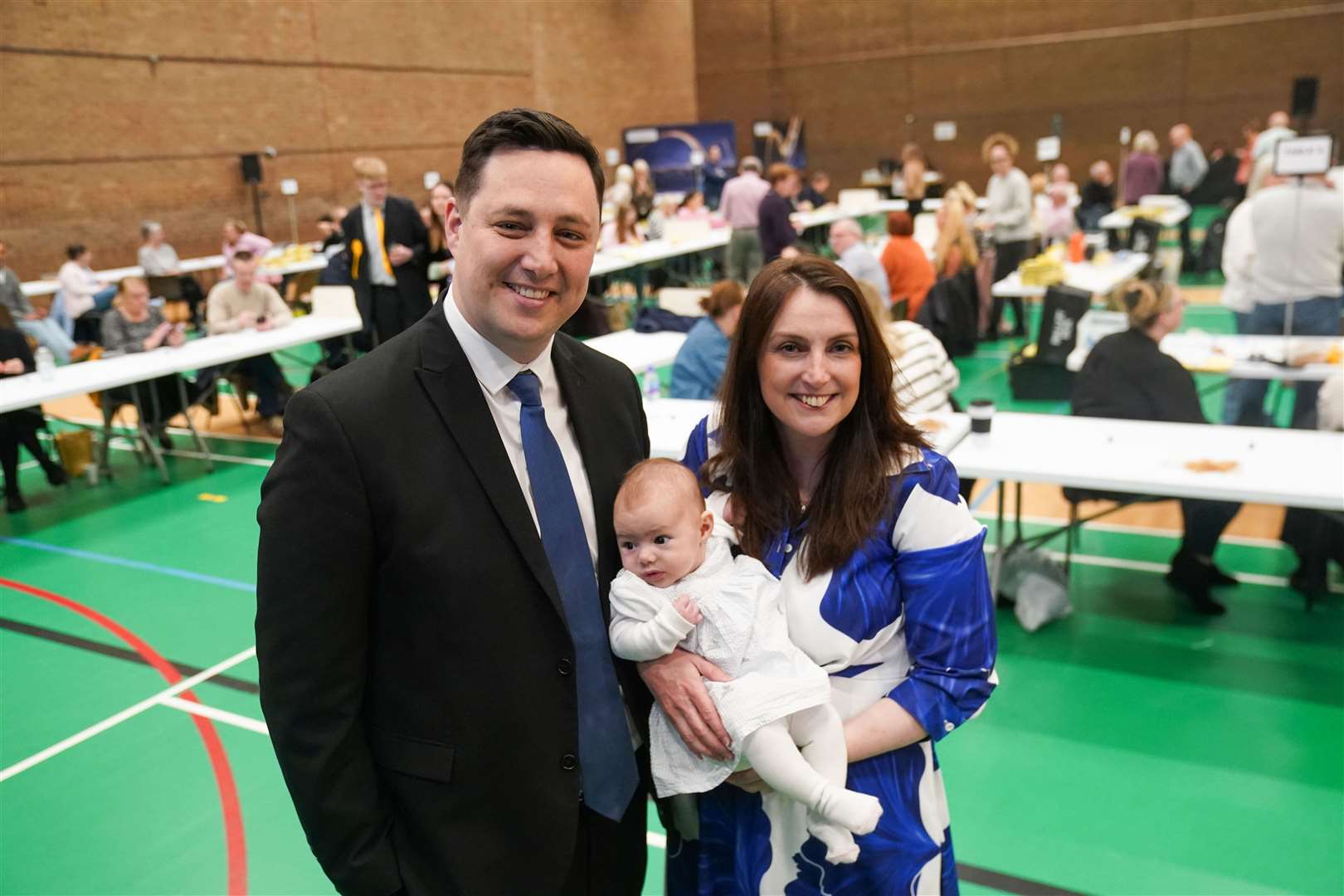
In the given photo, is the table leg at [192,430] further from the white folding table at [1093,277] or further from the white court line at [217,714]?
the white folding table at [1093,277]

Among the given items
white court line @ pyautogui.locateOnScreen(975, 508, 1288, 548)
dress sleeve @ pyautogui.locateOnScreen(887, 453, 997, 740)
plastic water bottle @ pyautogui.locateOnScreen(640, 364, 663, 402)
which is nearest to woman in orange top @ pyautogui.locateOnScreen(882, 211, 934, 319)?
white court line @ pyautogui.locateOnScreen(975, 508, 1288, 548)

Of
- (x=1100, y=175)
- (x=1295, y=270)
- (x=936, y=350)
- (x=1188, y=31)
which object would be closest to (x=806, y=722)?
(x=936, y=350)

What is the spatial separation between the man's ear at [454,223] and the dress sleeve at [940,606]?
0.86 metres

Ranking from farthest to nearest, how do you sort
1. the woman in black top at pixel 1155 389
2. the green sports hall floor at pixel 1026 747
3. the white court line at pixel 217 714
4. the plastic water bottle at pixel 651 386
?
the plastic water bottle at pixel 651 386 → the woman in black top at pixel 1155 389 → the white court line at pixel 217 714 → the green sports hall floor at pixel 1026 747

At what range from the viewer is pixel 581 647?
167 centimetres

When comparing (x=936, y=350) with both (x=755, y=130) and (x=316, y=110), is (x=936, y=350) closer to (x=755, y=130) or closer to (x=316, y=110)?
(x=316, y=110)

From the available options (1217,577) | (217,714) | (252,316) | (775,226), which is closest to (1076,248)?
(775,226)

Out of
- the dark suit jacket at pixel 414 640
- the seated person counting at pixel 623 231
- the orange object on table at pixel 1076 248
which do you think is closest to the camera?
the dark suit jacket at pixel 414 640

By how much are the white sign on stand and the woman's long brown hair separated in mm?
4843

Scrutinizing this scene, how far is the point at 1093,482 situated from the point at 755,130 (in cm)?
2045

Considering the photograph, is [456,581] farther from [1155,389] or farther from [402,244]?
[402,244]

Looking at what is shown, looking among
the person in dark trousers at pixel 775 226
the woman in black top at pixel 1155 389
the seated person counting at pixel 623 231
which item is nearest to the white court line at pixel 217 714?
the woman in black top at pixel 1155 389

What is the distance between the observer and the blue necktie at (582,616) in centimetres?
164

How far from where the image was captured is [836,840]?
1710mm
